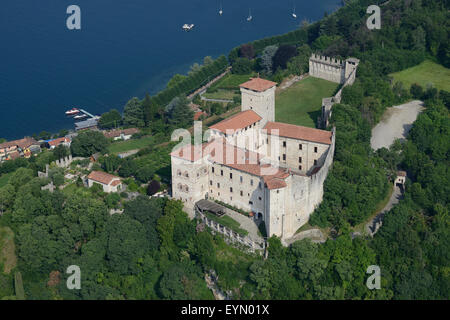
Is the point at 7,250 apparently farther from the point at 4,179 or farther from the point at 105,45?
the point at 105,45

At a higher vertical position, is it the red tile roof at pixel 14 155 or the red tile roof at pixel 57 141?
the red tile roof at pixel 57 141

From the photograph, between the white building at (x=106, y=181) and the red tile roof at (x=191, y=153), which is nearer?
the red tile roof at (x=191, y=153)

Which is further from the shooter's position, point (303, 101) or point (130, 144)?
point (130, 144)

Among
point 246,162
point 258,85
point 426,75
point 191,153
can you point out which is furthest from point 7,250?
point 426,75

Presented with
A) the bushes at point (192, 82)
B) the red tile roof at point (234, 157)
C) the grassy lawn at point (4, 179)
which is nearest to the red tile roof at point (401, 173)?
the red tile roof at point (234, 157)

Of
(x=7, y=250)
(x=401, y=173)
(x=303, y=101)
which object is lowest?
(x=7, y=250)

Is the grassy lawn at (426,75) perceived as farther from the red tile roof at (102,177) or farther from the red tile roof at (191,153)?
the red tile roof at (102,177)

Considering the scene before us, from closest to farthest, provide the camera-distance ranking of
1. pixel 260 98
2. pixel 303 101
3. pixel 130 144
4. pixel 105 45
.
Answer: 1. pixel 260 98
2. pixel 303 101
3. pixel 130 144
4. pixel 105 45
